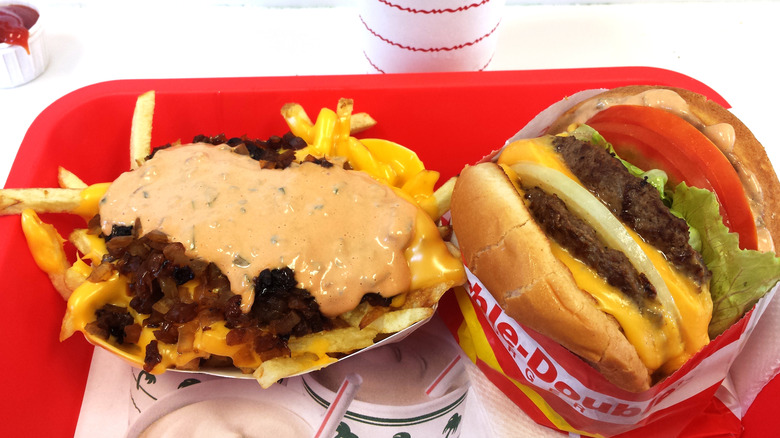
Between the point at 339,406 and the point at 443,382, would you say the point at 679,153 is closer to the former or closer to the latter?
the point at 443,382

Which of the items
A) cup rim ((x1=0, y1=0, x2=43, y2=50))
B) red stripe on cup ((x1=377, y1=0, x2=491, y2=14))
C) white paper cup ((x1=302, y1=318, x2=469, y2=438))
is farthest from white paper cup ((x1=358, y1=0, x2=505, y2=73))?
cup rim ((x1=0, y1=0, x2=43, y2=50))

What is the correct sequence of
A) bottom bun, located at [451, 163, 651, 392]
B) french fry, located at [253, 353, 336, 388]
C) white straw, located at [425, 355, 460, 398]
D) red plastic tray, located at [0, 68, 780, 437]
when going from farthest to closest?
red plastic tray, located at [0, 68, 780, 437], white straw, located at [425, 355, 460, 398], french fry, located at [253, 353, 336, 388], bottom bun, located at [451, 163, 651, 392]

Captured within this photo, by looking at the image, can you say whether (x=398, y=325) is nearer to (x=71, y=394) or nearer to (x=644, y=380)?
(x=644, y=380)

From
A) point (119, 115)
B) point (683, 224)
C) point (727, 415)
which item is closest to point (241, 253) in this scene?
point (119, 115)

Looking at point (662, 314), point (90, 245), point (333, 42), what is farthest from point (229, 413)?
point (333, 42)

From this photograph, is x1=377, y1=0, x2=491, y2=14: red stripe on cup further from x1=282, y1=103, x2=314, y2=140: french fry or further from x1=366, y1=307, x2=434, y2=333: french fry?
x1=366, y1=307, x2=434, y2=333: french fry
